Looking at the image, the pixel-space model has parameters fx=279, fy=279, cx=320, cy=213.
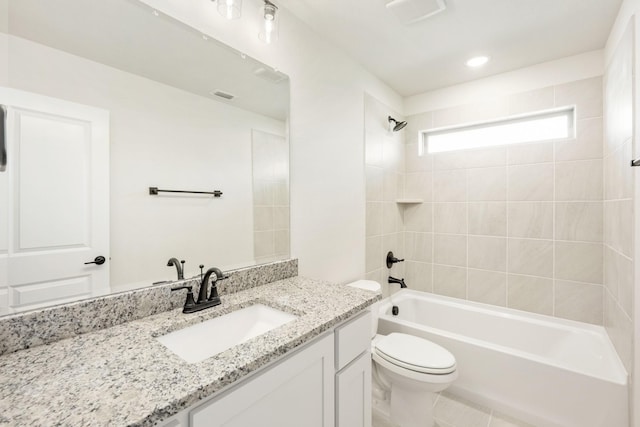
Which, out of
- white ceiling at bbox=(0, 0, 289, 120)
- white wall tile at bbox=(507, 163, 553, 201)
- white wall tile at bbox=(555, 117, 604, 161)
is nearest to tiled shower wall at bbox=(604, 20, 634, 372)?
white wall tile at bbox=(555, 117, 604, 161)

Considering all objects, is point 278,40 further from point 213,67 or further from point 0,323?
point 0,323

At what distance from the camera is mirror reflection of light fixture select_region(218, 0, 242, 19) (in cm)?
120

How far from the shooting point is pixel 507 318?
2281 millimetres

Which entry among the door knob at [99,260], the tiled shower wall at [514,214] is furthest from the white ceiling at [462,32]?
the door knob at [99,260]

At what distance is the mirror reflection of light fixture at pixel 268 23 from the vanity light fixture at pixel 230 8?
15cm

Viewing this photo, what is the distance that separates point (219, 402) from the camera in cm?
68

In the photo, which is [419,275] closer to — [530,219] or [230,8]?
[530,219]

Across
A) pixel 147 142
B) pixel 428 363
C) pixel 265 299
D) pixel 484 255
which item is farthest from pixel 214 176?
pixel 484 255

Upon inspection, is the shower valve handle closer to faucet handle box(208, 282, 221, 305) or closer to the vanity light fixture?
faucet handle box(208, 282, 221, 305)

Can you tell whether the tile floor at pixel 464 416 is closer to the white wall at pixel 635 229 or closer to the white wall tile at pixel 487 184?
the white wall at pixel 635 229

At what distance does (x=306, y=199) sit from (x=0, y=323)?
1309 mm

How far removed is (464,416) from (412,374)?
0.61 meters

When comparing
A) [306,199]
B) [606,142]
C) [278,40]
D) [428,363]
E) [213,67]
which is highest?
[278,40]

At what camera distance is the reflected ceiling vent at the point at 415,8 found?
1.50m
